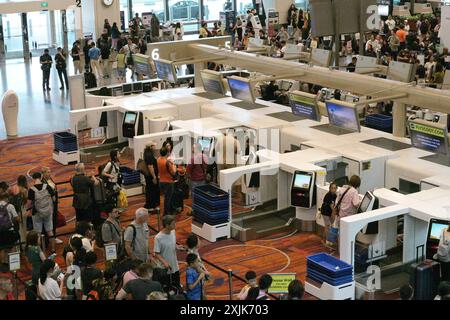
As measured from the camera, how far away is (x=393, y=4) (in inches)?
1451

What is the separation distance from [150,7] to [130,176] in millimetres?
22974

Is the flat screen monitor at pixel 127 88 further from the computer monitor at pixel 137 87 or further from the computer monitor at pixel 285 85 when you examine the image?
the computer monitor at pixel 285 85

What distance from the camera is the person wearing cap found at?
10.8 m

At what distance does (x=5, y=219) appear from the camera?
11977 mm

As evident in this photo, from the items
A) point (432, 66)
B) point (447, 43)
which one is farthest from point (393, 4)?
point (432, 66)

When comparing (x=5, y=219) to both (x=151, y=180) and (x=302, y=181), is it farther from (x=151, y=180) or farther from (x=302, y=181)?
(x=302, y=181)

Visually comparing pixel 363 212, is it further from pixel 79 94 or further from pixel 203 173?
A: pixel 79 94

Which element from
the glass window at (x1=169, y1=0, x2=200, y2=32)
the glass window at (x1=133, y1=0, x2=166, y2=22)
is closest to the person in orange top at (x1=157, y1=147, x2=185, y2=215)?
the glass window at (x1=133, y1=0, x2=166, y2=22)

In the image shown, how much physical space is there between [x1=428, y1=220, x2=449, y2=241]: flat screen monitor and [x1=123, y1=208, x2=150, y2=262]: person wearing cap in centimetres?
357

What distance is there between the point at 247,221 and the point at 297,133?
2.32m

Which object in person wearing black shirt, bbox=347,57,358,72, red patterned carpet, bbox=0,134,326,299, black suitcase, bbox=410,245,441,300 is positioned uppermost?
person wearing black shirt, bbox=347,57,358,72

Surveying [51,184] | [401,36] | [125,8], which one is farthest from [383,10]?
[51,184]

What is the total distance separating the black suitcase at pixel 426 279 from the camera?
10.5m

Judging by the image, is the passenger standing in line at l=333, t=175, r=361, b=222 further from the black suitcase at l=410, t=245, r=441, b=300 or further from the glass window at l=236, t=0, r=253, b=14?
the glass window at l=236, t=0, r=253, b=14
